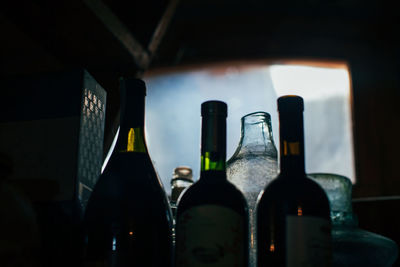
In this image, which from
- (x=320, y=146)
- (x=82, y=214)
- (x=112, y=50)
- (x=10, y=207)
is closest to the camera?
(x=10, y=207)

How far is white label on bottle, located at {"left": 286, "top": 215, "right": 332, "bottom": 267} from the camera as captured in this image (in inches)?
19.6

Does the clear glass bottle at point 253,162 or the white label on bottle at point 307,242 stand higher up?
the clear glass bottle at point 253,162

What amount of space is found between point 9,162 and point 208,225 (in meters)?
0.24

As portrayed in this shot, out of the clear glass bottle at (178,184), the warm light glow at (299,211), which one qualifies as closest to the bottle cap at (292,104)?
the warm light glow at (299,211)

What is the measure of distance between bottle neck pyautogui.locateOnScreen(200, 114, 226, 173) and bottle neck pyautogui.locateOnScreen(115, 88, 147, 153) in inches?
4.5

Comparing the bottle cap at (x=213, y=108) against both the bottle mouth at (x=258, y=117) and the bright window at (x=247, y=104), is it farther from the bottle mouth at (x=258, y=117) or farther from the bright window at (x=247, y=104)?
the bright window at (x=247, y=104)

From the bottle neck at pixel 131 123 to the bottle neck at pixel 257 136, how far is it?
162 millimetres

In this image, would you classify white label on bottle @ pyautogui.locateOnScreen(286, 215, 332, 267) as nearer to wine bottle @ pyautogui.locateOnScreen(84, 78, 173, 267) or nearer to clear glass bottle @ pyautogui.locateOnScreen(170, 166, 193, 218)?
wine bottle @ pyautogui.locateOnScreen(84, 78, 173, 267)

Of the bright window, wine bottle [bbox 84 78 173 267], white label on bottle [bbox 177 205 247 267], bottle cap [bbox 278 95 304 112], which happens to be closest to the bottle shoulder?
wine bottle [bbox 84 78 173 267]

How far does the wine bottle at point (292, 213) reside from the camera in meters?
0.50

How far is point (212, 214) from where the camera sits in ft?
1.70

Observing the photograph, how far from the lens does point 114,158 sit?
26.2 inches

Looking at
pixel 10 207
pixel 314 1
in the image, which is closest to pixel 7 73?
pixel 10 207

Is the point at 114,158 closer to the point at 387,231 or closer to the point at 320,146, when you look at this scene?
the point at 387,231
